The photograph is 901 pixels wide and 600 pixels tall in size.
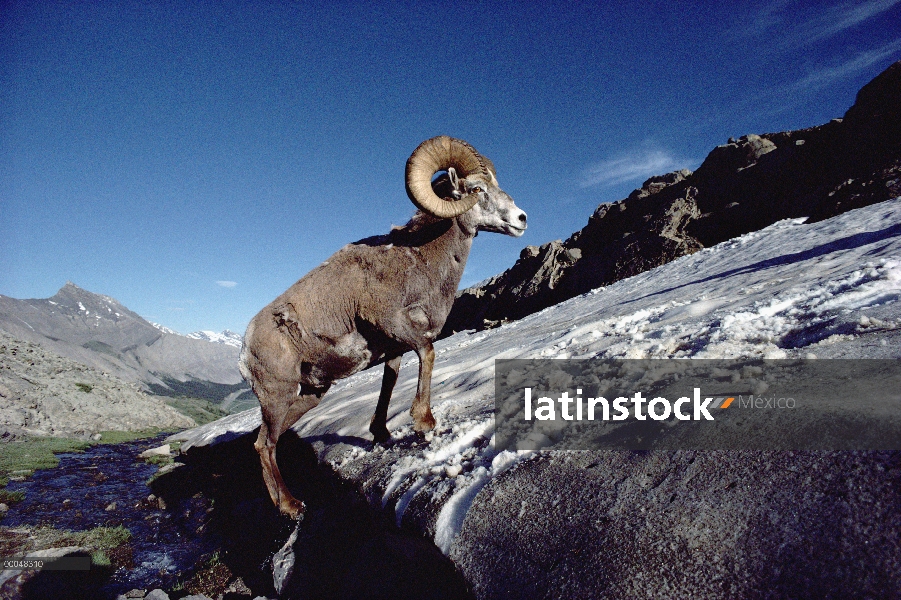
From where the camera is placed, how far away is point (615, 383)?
4.39m

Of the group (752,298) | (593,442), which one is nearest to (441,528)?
(593,442)

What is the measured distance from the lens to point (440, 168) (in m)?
5.75

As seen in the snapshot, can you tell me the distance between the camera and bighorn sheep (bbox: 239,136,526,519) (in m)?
5.32

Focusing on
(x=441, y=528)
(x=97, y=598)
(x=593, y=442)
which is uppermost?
(x=593, y=442)

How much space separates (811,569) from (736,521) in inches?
14.5

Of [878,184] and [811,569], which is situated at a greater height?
[878,184]

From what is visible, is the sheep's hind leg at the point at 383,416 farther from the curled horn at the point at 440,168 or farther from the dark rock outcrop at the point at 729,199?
the dark rock outcrop at the point at 729,199

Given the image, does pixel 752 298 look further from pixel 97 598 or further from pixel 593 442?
pixel 97 598

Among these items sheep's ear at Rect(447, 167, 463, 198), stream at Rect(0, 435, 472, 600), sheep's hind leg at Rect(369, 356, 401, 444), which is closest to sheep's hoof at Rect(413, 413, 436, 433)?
sheep's hind leg at Rect(369, 356, 401, 444)

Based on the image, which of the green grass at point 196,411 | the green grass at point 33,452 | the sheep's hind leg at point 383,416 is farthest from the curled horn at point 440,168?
the green grass at point 196,411

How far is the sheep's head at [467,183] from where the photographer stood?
→ 5500 millimetres

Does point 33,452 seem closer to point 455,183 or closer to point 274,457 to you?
point 274,457

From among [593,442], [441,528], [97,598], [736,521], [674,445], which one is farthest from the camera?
[97,598]

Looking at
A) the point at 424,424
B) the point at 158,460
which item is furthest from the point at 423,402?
the point at 158,460
